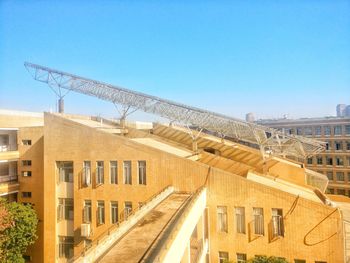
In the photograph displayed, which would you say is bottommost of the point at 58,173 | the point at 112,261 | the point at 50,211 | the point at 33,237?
the point at 33,237

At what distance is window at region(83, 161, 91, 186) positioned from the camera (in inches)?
808

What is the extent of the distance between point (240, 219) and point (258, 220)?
3.16 ft

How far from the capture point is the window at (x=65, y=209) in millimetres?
21391

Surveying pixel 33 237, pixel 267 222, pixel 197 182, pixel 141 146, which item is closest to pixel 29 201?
pixel 33 237

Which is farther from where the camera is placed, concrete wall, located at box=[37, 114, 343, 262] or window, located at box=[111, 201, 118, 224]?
window, located at box=[111, 201, 118, 224]

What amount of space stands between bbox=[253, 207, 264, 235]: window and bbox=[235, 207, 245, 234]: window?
2.09ft

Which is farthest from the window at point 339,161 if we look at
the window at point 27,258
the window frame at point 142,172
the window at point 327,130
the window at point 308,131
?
the window at point 27,258

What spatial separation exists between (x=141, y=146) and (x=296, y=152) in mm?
12290

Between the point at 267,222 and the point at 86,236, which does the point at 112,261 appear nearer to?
the point at 267,222

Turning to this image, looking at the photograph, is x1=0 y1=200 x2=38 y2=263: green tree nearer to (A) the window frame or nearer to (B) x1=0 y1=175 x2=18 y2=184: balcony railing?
(B) x1=0 y1=175 x2=18 y2=184: balcony railing

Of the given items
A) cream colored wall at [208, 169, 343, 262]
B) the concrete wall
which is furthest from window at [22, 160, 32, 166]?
cream colored wall at [208, 169, 343, 262]

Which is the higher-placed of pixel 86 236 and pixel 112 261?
pixel 112 261

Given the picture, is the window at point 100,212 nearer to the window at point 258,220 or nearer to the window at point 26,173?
the window at point 26,173

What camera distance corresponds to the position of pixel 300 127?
52656 millimetres
